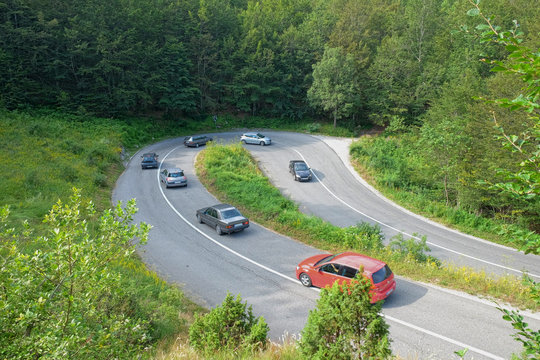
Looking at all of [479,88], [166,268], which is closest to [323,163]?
[479,88]

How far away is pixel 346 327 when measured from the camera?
5.24m

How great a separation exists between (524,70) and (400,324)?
9511 mm

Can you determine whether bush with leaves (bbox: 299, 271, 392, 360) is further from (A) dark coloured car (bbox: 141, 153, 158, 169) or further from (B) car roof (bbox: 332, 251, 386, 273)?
(A) dark coloured car (bbox: 141, 153, 158, 169)

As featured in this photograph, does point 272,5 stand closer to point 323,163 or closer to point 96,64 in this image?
point 96,64

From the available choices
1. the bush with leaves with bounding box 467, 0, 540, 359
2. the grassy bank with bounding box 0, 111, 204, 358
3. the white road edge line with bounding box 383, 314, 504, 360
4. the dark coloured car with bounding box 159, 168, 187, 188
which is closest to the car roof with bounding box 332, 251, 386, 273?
the white road edge line with bounding box 383, 314, 504, 360

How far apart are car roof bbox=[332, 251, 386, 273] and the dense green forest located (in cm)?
1555

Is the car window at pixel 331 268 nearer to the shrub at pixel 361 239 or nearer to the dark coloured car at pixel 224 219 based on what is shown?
→ the shrub at pixel 361 239

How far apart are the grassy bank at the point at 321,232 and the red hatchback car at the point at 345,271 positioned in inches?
97.8

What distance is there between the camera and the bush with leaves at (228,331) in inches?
286

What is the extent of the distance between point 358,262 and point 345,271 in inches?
23.3

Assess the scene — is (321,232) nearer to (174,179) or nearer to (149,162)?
(174,179)

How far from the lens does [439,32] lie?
149 feet

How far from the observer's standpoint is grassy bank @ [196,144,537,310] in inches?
477

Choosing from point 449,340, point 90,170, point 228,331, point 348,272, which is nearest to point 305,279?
point 348,272
